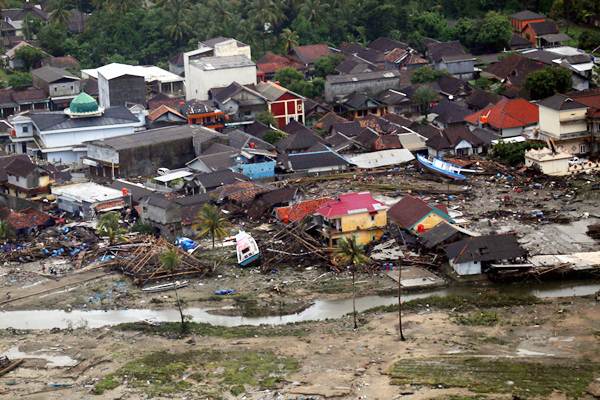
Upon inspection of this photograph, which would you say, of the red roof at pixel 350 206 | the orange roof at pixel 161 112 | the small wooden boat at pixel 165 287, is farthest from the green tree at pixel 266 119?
the small wooden boat at pixel 165 287

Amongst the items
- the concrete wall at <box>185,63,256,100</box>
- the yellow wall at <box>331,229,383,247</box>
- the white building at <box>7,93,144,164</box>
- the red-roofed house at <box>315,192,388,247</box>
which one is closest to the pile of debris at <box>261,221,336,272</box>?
the red-roofed house at <box>315,192,388,247</box>

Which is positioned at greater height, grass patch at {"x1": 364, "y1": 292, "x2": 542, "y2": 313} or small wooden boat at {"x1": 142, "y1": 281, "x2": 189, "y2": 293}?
grass patch at {"x1": 364, "y1": 292, "x2": 542, "y2": 313}

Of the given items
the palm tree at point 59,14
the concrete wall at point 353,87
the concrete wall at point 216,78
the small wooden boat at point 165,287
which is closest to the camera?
the small wooden boat at point 165,287

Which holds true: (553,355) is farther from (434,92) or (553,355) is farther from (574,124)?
(434,92)

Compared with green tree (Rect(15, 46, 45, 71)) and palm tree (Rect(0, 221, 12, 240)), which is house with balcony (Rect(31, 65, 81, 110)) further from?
palm tree (Rect(0, 221, 12, 240))

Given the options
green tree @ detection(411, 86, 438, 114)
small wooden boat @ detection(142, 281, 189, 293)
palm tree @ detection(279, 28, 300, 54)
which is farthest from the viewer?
palm tree @ detection(279, 28, 300, 54)

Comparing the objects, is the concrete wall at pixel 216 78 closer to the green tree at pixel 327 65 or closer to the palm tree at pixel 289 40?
the green tree at pixel 327 65
